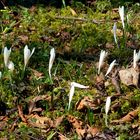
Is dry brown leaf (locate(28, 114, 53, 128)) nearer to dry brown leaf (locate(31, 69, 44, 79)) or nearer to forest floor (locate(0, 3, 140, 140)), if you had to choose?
forest floor (locate(0, 3, 140, 140))

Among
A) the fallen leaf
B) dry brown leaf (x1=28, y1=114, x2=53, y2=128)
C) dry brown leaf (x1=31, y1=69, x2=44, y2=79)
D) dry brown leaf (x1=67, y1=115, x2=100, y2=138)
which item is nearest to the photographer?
dry brown leaf (x1=67, y1=115, x2=100, y2=138)

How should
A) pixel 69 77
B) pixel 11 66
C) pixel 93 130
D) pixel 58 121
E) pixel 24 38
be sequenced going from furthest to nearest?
pixel 24 38 → pixel 69 77 → pixel 11 66 → pixel 58 121 → pixel 93 130

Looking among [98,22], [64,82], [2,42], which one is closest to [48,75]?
[64,82]

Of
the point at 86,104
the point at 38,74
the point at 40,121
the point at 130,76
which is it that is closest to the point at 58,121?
the point at 40,121

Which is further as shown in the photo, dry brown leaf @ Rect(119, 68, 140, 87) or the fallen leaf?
the fallen leaf

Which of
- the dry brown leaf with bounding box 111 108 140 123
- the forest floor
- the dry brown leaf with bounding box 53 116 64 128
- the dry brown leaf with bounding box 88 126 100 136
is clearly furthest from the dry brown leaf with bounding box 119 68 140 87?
the dry brown leaf with bounding box 53 116 64 128

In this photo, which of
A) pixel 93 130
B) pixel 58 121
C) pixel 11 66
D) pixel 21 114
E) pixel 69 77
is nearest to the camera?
pixel 93 130

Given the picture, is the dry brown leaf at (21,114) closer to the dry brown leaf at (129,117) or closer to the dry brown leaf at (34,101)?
the dry brown leaf at (34,101)

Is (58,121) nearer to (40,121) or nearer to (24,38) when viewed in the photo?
(40,121)

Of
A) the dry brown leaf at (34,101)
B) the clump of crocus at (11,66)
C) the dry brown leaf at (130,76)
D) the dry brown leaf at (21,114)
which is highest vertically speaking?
the clump of crocus at (11,66)

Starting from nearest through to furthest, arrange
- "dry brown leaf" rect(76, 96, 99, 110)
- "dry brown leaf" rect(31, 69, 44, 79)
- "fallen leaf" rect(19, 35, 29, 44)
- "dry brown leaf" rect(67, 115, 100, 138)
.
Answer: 1. "dry brown leaf" rect(67, 115, 100, 138)
2. "dry brown leaf" rect(76, 96, 99, 110)
3. "dry brown leaf" rect(31, 69, 44, 79)
4. "fallen leaf" rect(19, 35, 29, 44)

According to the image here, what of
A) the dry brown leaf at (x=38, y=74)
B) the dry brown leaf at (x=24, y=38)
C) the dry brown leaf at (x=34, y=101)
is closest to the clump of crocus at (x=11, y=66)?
the dry brown leaf at (x=38, y=74)

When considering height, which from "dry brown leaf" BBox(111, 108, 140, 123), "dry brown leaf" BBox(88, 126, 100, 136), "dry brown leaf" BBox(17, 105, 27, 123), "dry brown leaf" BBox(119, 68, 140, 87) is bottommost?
"dry brown leaf" BBox(88, 126, 100, 136)
